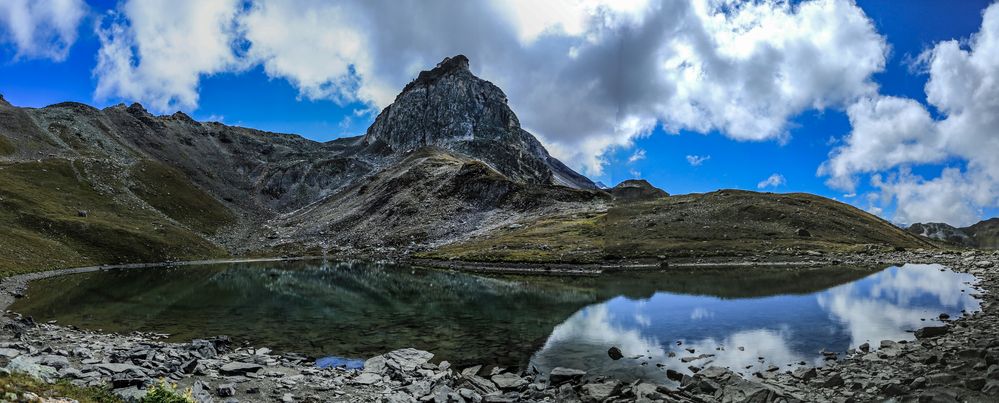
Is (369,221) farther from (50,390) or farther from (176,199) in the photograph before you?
(50,390)

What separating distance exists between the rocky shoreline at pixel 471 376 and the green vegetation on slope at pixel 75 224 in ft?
205

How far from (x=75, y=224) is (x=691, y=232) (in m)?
140

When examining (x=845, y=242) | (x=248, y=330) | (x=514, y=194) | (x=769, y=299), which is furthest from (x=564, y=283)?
(x=514, y=194)

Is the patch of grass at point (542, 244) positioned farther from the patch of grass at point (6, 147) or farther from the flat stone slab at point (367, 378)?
the patch of grass at point (6, 147)

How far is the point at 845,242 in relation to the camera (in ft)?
392

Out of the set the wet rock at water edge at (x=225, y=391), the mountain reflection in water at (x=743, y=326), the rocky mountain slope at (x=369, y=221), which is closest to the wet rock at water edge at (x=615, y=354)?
the mountain reflection in water at (x=743, y=326)

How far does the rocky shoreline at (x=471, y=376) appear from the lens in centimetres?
2227

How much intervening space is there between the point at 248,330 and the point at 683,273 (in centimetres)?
7391

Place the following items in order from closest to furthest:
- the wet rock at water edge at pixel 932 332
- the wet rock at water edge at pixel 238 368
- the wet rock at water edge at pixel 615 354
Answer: the wet rock at water edge at pixel 238 368 → the wet rock at water edge at pixel 932 332 → the wet rock at water edge at pixel 615 354

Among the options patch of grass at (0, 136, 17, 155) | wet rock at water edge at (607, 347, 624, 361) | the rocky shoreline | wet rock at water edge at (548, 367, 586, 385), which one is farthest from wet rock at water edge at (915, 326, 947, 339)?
patch of grass at (0, 136, 17, 155)

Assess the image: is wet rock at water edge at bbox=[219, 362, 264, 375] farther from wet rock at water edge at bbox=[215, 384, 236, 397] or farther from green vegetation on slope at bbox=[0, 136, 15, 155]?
green vegetation on slope at bbox=[0, 136, 15, 155]

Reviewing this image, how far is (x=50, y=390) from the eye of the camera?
1794 centimetres

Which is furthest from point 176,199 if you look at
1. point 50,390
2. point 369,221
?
point 50,390

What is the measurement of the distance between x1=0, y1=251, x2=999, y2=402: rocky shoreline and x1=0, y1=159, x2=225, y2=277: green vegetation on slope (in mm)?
62441
